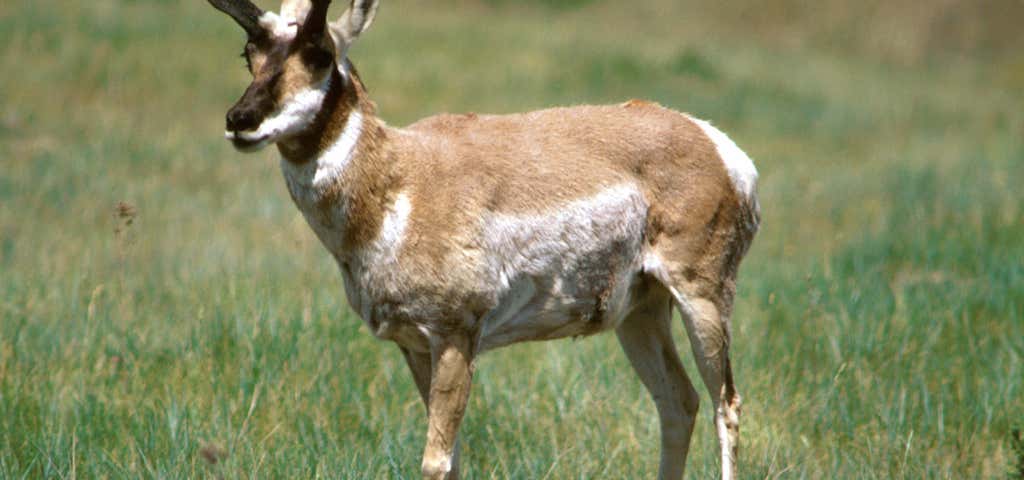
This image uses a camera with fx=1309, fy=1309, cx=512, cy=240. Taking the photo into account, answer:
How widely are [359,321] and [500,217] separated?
2.24 meters

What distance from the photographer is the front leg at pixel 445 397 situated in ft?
14.2

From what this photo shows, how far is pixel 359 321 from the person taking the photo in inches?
258

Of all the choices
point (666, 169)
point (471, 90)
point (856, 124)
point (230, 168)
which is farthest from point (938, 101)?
point (666, 169)

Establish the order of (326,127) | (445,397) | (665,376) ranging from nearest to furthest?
1. (326,127)
2. (445,397)
3. (665,376)

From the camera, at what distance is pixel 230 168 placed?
39.1ft

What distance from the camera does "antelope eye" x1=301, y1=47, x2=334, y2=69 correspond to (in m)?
4.07

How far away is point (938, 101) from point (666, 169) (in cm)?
1580

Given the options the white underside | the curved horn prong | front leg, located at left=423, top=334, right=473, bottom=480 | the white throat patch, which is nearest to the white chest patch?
the white throat patch

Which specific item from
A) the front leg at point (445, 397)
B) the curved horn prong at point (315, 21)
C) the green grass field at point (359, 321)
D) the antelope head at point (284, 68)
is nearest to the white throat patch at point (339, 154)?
the antelope head at point (284, 68)

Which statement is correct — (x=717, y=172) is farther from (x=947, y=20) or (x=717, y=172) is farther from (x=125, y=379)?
(x=947, y=20)

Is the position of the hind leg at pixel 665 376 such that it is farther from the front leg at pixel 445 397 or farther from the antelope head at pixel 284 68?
the antelope head at pixel 284 68

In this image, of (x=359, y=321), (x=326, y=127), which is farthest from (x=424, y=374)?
(x=359, y=321)

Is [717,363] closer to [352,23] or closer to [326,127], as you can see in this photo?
[326,127]

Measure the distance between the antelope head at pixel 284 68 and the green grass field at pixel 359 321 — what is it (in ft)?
3.28
